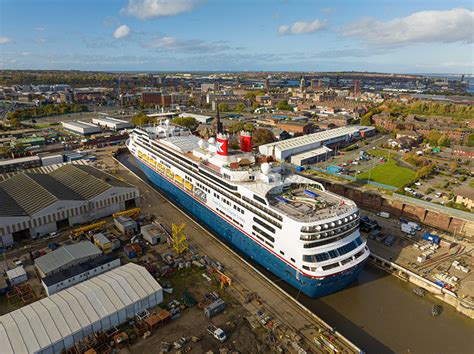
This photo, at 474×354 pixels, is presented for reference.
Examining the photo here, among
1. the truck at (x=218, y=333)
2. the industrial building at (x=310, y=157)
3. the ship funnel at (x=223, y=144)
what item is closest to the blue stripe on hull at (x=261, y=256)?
the ship funnel at (x=223, y=144)

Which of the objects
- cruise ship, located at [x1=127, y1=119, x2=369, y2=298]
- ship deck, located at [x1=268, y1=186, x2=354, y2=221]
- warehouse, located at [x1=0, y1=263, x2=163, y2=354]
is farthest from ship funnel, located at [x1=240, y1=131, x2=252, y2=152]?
warehouse, located at [x1=0, y1=263, x2=163, y2=354]

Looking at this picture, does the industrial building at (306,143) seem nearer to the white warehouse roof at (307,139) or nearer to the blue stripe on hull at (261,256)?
the white warehouse roof at (307,139)

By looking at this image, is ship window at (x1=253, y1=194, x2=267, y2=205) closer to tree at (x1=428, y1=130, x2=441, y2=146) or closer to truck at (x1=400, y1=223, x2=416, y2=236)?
truck at (x1=400, y1=223, x2=416, y2=236)

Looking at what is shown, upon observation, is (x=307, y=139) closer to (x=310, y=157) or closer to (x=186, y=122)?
(x=310, y=157)

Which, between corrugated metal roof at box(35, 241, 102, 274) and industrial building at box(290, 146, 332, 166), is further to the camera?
industrial building at box(290, 146, 332, 166)

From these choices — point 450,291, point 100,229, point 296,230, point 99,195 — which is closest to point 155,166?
point 99,195
